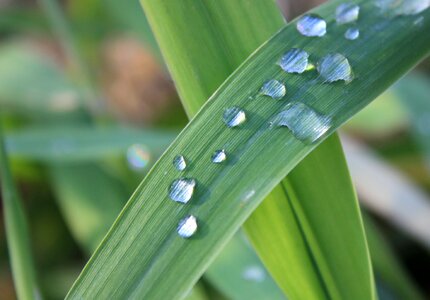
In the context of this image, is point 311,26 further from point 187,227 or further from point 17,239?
point 17,239

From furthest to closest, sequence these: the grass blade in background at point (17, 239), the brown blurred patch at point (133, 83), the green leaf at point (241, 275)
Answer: the brown blurred patch at point (133, 83) → the green leaf at point (241, 275) → the grass blade in background at point (17, 239)

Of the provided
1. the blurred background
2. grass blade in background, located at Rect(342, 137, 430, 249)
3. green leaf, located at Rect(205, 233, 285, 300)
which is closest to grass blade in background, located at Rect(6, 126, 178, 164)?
the blurred background

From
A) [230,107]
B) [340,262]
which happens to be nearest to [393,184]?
[340,262]

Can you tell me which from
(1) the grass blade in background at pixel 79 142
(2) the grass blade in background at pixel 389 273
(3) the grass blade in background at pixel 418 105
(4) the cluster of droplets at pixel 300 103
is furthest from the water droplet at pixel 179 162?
(3) the grass blade in background at pixel 418 105

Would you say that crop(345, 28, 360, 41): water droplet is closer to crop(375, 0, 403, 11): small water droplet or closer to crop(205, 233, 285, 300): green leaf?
crop(375, 0, 403, 11): small water droplet

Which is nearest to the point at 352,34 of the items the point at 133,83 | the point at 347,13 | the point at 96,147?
the point at 347,13

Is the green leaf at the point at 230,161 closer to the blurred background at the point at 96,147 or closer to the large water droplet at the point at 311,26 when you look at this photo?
the large water droplet at the point at 311,26
